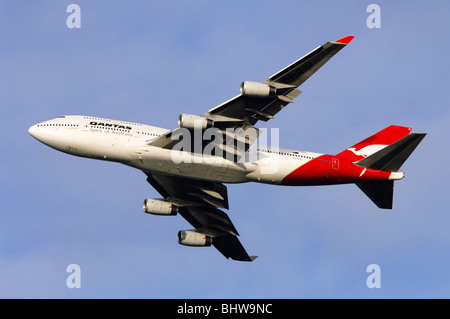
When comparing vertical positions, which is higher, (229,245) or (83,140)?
(83,140)

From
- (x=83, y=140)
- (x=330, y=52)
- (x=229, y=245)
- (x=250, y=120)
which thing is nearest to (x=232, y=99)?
(x=250, y=120)

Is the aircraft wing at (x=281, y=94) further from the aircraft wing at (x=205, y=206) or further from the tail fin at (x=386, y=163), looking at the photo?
the tail fin at (x=386, y=163)

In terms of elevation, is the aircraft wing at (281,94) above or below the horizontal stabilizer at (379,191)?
above

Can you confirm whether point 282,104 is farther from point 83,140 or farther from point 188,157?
point 83,140

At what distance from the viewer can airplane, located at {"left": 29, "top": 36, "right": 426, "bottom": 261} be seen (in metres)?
60.1

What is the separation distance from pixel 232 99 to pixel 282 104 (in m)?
4.24

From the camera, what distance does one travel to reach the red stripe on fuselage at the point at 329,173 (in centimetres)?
6588

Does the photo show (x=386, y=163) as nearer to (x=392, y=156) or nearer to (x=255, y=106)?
(x=392, y=156)

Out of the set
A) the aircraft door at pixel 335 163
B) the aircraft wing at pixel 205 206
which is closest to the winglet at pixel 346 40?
the aircraft door at pixel 335 163

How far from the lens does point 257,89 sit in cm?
5894

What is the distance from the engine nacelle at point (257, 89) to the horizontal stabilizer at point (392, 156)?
498 inches

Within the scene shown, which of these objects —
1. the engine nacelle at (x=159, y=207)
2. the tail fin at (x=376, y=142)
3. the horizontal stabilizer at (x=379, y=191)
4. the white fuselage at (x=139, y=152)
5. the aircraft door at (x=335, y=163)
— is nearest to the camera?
the white fuselage at (x=139, y=152)

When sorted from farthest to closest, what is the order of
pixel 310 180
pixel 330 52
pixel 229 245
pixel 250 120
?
1. pixel 229 245
2. pixel 310 180
3. pixel 250 120
4. pixel 330 52

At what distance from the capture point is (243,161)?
6438cm
